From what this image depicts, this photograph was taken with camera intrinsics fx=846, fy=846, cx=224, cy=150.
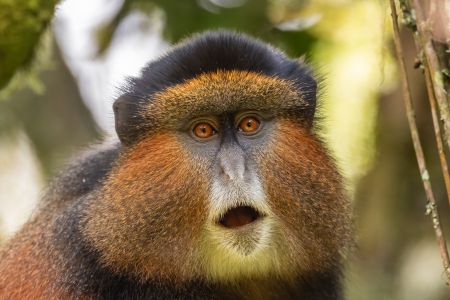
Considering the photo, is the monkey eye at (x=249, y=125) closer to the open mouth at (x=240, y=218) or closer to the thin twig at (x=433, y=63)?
the open mouth at (x=240, y=218)

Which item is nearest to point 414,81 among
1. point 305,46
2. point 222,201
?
point 305,46

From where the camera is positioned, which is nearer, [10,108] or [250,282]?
[250,282]

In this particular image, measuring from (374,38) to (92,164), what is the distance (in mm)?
4247

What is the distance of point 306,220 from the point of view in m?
4.81

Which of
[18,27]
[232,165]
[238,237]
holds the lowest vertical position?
[238,237]

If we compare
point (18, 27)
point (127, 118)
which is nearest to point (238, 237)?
point (127, 118)

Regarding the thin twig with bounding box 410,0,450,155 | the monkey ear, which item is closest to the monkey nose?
the monkey ear

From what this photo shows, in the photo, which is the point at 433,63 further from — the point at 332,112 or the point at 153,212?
the point at 332,112

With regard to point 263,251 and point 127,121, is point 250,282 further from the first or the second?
point 127,121

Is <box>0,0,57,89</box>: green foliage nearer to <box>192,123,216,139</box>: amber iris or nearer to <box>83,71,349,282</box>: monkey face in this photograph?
<box>83,71,349,282</box>: monkey face

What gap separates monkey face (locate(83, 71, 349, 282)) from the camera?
14.9ft

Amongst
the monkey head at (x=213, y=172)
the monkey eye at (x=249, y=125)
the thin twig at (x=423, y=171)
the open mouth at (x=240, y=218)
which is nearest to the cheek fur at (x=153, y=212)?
the monkey head at (x=213, y=172)

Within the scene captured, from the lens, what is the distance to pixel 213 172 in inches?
179

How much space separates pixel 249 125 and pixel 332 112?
16.0ft
